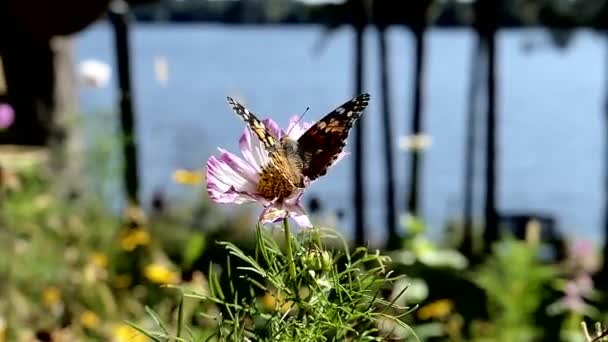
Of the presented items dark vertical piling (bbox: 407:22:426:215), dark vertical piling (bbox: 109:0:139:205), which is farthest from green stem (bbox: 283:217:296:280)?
dark vertical piling (bbox: 407:22:426:215)

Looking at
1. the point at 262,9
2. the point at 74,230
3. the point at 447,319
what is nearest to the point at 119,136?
the point at 74,230

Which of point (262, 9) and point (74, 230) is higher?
point (262, 9)

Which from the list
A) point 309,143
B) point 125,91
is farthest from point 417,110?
point 309,143

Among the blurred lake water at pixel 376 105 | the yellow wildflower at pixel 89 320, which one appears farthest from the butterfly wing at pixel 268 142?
the blurred lake water at pixel 376 105

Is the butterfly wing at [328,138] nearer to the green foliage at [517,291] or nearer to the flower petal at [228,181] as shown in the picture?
the flower petal at [228,181]

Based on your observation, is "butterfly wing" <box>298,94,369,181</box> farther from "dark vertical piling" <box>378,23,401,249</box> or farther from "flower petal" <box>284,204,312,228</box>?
"dark vertical piling" <box>378,23,401,249</box>

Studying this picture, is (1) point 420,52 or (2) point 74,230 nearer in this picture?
(2) point 74,230

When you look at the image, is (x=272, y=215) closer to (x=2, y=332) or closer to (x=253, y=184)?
(x=253, y=184)

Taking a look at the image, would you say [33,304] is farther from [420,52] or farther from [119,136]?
[420,52]
